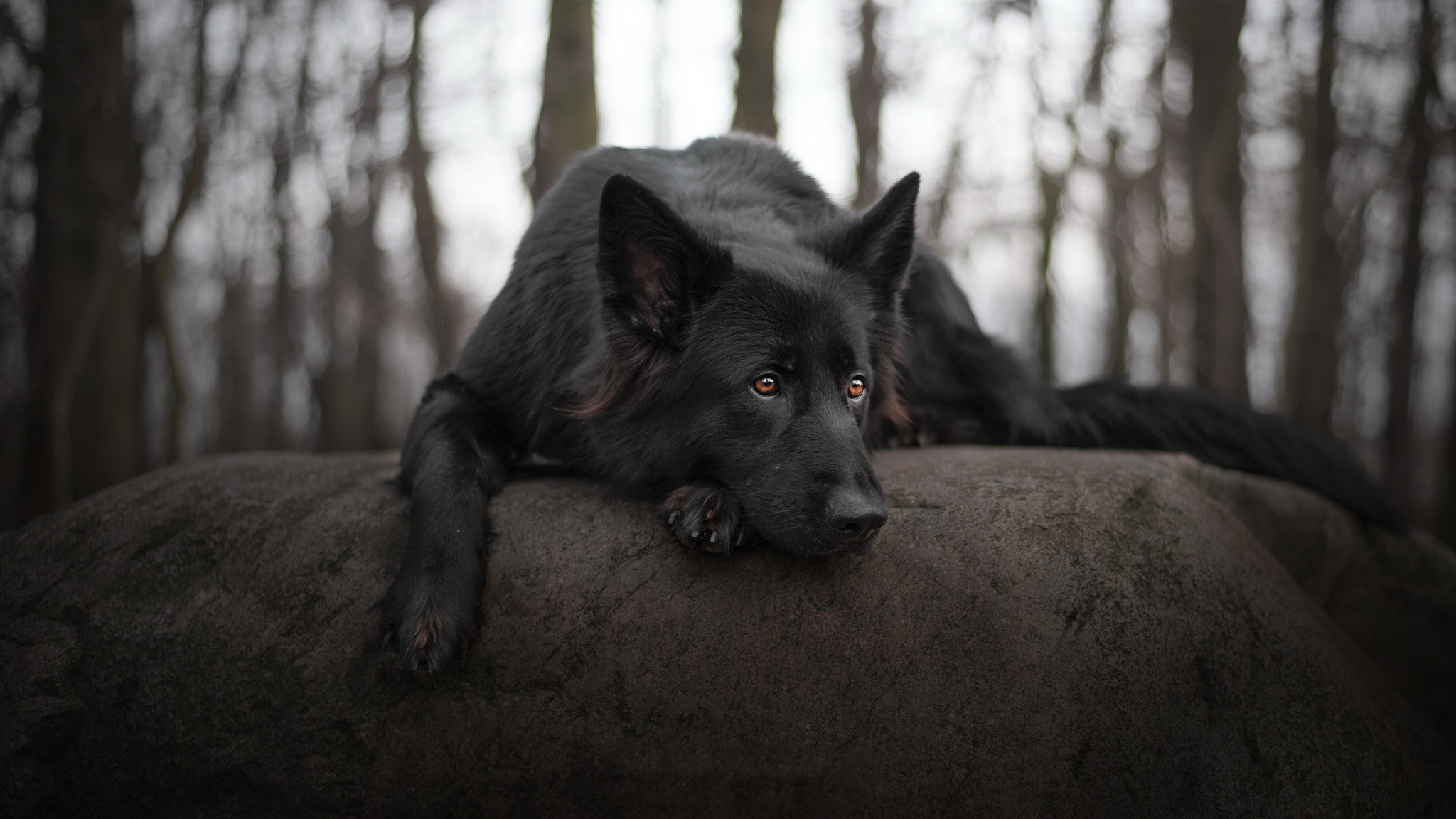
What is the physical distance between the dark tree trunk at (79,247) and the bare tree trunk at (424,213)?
4469mm

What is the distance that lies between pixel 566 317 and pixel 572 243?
40cm

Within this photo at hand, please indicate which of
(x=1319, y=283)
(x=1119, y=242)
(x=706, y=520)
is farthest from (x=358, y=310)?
(x=706, y=520)

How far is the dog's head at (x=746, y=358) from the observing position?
2771 millimetres

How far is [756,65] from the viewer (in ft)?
30.7

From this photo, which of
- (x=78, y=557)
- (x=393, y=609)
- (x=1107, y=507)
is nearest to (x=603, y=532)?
(x=393, y=609)

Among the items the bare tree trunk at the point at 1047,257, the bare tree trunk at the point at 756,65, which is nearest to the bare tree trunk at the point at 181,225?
the bare tree trunk at the point at 756,65

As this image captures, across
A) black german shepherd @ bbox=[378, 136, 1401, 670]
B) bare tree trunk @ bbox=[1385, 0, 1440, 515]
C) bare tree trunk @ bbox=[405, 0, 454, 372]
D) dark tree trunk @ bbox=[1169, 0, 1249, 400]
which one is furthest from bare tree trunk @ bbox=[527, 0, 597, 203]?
bare tree trunk @ bbox=[1385, 0, 1440, 515]

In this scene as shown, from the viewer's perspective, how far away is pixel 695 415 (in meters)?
3.03

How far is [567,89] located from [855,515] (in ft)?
23.0

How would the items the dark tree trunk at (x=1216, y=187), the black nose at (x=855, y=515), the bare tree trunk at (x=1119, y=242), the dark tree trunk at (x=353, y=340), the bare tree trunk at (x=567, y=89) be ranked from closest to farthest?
1. the black nose at (x=855, y=515)
2. the bare tree trunk at (x=567, y=89)
3. the dark tree trunk at (x=1216, y=187)
4. the bare tree trunk at (x=1119, y=242)
5. the dark tree trunk at (x=353, y=340)

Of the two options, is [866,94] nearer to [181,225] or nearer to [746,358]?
[181,225]

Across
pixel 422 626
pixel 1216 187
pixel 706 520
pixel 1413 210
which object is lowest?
pixel 422 626

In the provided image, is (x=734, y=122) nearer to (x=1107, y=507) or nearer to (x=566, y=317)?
(x=566, y=317)

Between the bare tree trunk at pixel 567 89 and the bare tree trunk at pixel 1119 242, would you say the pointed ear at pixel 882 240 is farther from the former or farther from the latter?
the bare tree trunk at pixel 1119 242
